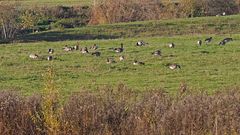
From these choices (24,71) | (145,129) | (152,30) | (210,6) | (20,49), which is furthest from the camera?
(210,6)

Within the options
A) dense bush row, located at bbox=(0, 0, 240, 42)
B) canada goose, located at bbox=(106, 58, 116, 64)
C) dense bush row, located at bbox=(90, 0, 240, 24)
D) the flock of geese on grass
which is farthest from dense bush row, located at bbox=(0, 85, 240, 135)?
dense bush row, located at bbox=(90, 0, 240, 24)

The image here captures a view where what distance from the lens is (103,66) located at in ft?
87.8

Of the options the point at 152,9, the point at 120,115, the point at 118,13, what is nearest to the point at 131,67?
the point at 120,115

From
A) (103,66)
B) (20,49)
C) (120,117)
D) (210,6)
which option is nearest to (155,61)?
(103,66)

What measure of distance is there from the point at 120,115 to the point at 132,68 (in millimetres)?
13152

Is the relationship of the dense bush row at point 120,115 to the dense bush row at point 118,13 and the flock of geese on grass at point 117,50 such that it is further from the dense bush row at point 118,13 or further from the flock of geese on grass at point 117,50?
the dense bush row at point 118,13

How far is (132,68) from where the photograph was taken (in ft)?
86.2

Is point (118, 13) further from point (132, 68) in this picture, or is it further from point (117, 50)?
point (132, 68)

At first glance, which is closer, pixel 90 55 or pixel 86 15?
pixel 90 55

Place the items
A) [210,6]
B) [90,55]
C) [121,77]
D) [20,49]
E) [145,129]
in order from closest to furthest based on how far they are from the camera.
Answer: [145,129], [121,77], [90,55], [20,49], [210,6]

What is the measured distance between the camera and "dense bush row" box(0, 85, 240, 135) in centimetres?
1249

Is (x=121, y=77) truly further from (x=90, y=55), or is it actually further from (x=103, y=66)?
(x=90, y=55)

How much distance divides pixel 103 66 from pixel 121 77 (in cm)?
245

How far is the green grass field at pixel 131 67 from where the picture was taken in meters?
22.8
